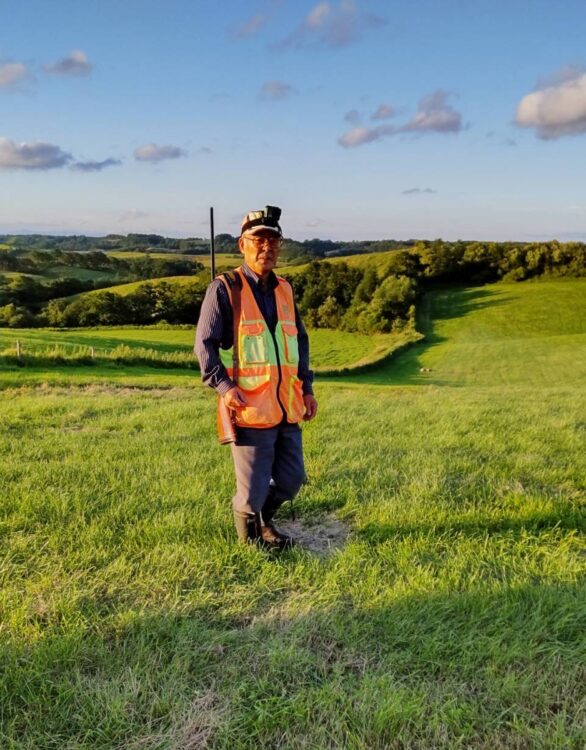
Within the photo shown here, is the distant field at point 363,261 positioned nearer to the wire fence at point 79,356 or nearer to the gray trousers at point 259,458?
the wire fence at point 79,356

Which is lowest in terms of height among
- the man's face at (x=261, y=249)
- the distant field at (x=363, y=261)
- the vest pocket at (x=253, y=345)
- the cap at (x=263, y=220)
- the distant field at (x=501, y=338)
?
the distant field at (x=501, y=338)

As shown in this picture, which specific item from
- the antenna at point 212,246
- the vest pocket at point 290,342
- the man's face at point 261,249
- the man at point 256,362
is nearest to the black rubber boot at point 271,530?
the man at point 256,362

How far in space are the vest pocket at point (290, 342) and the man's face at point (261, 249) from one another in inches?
16.9

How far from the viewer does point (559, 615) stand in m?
2.98

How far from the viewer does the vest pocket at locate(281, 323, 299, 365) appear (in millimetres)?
3854

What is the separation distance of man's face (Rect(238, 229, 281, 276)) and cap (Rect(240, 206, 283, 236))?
25 millimetres

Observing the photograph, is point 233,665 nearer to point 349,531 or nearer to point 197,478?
point 349,531

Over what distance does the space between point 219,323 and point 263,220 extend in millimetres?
786

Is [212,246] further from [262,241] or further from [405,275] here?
[405,275]

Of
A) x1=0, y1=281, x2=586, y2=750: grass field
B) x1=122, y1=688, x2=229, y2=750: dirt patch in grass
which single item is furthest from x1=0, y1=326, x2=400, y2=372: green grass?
x1=122, y1=688, x2=229, y2=750: dirt patch in grass

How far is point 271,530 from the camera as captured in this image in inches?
156

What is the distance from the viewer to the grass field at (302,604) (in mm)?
2285

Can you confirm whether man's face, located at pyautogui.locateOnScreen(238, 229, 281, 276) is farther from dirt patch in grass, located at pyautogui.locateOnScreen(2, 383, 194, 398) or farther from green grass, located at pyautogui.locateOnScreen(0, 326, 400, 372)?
green grass, located at pyautogui.locateOnScreen(0, 326, 400, 372)

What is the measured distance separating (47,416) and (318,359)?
40.1 metres
